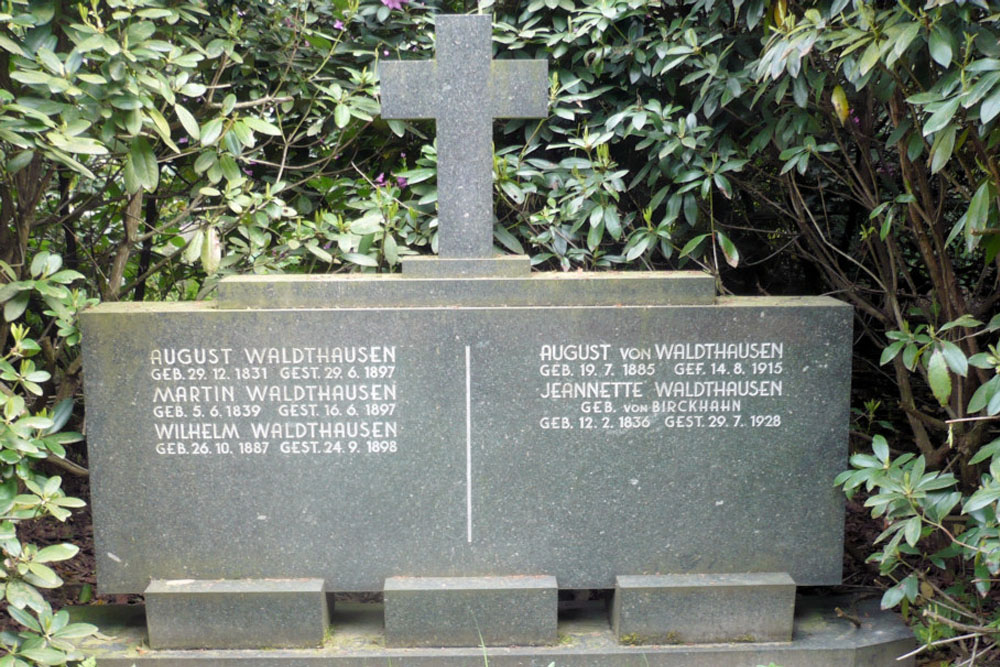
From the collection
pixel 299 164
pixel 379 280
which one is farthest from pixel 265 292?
pixel 299 164

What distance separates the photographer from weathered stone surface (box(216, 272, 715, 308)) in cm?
351

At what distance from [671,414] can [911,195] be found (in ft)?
3.94

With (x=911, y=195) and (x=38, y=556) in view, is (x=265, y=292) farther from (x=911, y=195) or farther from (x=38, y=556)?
(x=911, y=195)

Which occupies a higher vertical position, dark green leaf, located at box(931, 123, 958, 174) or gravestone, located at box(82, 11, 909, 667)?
dark green leaf, located at box(931, 123, 958, 174)

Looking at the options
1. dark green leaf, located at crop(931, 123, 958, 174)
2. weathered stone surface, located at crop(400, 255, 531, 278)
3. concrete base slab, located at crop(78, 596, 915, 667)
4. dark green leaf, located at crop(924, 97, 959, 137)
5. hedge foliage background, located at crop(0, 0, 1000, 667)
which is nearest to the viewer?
dark green leaf, located at crop(924, 97, 959, 137)

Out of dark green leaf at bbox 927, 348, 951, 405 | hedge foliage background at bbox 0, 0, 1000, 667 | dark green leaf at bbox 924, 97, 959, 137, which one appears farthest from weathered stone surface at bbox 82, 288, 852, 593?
dark green leaf at bbox 924, 97, 959, 137

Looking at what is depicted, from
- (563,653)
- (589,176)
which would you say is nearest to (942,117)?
(589,176)

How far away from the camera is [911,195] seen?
3.47m

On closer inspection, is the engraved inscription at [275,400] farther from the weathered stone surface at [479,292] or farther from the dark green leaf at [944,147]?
the dark green leaf at [944,147]

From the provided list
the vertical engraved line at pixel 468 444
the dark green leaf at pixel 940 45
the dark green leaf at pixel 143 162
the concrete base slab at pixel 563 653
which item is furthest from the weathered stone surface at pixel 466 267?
the dark green leaf at pixel 940 45

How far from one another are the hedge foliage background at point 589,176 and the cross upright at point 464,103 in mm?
472

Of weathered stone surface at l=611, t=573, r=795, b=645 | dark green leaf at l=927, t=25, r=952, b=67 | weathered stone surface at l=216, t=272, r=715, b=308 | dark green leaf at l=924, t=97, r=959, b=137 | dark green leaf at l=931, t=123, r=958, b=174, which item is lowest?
weathered stone surface at l=611, t=573, r=795, b=645

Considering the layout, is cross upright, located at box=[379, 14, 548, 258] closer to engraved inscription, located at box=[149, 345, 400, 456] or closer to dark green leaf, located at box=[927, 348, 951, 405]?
engraved inscription, located at box=[149, 345, 400, 456]

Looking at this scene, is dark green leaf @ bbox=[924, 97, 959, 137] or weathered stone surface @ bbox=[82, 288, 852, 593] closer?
dark green leaf @ bbox=[924, 97, 959, 137]
